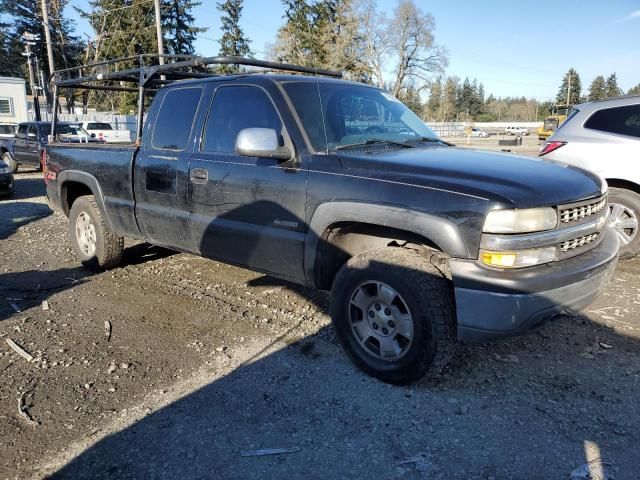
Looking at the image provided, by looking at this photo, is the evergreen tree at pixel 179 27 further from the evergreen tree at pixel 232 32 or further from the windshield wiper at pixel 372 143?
the windshield wiper at pixel 372 143

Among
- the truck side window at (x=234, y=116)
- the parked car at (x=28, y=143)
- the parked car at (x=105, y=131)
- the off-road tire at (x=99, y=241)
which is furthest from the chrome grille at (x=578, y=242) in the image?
the parked car at (x=105, y=131)

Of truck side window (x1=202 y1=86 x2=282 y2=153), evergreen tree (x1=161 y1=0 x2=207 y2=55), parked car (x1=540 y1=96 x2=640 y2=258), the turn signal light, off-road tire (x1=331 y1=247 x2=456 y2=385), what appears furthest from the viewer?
evergreen tree (x1=161 y1=0 x2=207 y2=55)

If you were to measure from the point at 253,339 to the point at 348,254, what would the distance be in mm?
1067

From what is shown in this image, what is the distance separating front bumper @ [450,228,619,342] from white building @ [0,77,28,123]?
36066 millimetres

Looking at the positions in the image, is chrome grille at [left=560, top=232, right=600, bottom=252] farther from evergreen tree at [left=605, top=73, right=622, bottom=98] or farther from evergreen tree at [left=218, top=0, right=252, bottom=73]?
evergreen tree at [left=605, top=73, right=622, bottom=98]

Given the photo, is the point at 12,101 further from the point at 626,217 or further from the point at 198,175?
the point at 626,217

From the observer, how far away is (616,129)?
5875mm

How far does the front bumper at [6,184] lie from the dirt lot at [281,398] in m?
8.19

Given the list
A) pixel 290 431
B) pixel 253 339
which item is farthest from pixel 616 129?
pixel 290 431

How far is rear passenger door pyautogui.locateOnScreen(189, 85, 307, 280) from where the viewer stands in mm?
3582

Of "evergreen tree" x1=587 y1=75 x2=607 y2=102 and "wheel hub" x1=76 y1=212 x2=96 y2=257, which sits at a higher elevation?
"evergreen tree" x1=587 y1=75 x2=607 y2=102

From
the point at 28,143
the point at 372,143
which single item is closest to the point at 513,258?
the point at 372,143

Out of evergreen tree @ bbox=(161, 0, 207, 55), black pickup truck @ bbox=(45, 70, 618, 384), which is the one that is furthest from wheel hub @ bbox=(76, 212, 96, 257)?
evergreen tree @ bbox=(161, 0, 207, 55)

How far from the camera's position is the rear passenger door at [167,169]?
172 inches
